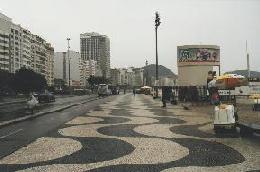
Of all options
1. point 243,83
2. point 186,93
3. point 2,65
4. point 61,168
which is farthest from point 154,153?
point 2,65

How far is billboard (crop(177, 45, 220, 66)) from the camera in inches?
2191

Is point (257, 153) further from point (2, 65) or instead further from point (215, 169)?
point (2, 65)

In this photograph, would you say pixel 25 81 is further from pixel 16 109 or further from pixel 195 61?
pixel 16 109

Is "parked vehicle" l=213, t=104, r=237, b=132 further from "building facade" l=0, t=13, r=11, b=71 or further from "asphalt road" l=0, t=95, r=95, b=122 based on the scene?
"building facade" l=0, t=13, r=11, b=71

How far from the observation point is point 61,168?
9820 mm

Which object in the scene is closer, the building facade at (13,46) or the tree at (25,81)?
the tree at (25,81)

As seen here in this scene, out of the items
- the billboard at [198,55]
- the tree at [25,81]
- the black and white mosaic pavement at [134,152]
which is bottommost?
the black and white mosaic pavement at [134,152]

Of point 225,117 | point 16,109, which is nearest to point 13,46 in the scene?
point 16,109

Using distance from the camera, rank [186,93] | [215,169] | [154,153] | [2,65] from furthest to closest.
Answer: [2,65] < [186,93] < [154,153] < [215,169]

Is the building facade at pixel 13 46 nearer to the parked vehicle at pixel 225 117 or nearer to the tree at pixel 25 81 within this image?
the tree at pixel 25 81

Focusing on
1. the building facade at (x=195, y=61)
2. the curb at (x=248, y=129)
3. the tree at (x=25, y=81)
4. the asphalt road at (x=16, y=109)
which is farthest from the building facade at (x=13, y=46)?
the curb at (x=248, y=129)

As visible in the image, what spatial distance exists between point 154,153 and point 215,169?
265cm

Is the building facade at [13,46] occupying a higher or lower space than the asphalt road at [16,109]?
higher

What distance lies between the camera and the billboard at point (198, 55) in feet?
183
